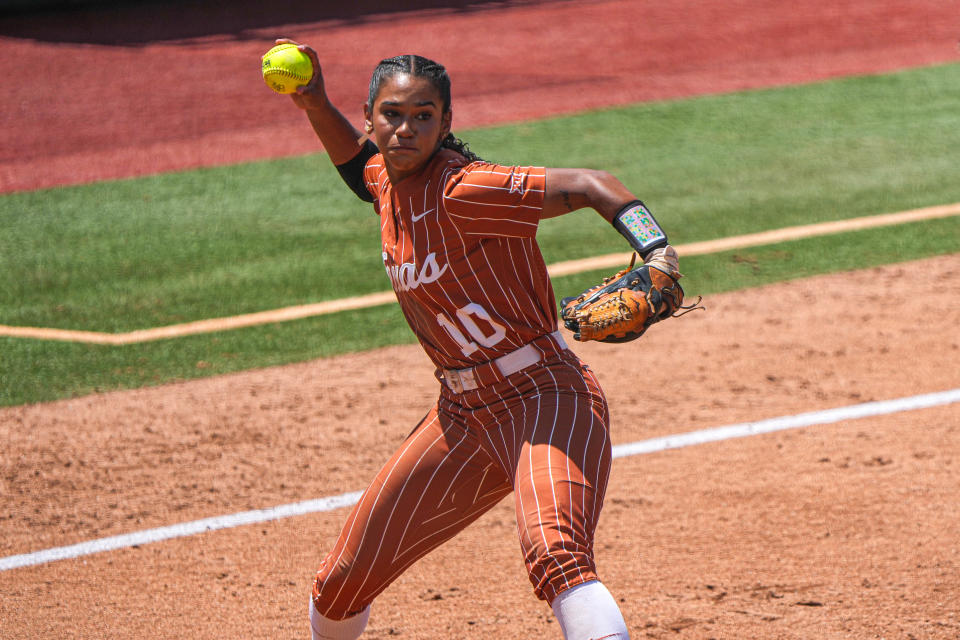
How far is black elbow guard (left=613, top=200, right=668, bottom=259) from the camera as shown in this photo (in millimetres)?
2795

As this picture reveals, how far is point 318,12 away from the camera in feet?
55.2

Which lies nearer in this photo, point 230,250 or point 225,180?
point 230,250

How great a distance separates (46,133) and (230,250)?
4.56 metres

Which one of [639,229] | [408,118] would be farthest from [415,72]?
[639,229]

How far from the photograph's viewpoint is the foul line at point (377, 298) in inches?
271

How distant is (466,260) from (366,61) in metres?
11.4

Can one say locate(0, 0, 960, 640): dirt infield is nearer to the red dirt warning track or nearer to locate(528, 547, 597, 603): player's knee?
locate(528, 547, 597, 603): player's knee

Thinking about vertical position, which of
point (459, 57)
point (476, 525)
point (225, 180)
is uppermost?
point (459, 57)

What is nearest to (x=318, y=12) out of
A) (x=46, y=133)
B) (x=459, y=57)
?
(x=459, y=57)

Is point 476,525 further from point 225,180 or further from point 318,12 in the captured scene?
point 318,12

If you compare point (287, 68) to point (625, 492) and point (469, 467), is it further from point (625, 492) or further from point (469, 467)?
point (625, 492)

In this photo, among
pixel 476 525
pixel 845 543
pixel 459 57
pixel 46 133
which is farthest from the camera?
pixel 459 57

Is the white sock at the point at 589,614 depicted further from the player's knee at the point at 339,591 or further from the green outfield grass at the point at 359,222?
the green outfield grass at the point at 359,222

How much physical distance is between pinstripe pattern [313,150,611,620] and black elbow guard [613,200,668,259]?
0.22 metres
